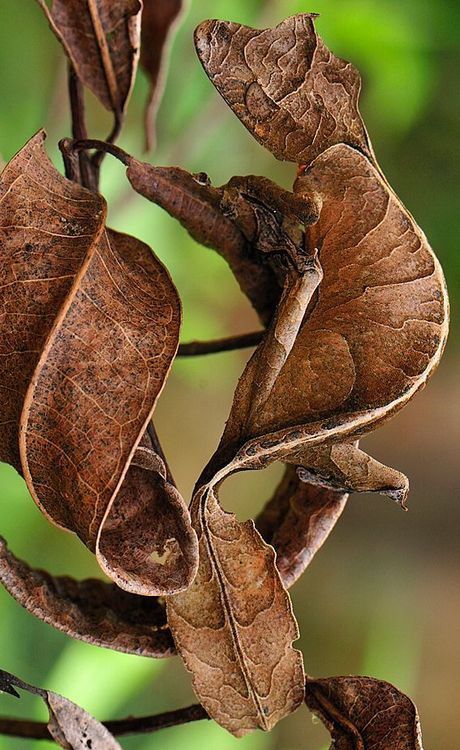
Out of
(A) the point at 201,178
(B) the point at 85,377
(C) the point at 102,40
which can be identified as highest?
(C) the point at 102,40

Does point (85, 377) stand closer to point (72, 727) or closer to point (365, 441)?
point (72, 727)

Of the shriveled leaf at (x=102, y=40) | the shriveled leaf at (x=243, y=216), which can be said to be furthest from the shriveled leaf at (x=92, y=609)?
the shriveled leaf at (x=102, y=40)

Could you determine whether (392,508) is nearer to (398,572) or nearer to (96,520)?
(398,572)

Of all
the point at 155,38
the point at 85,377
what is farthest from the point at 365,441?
the point at 85,377

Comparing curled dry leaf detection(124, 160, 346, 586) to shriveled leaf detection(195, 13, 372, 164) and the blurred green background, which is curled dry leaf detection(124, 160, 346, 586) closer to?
shriveled leaf detection(195, 13, 372, 164)

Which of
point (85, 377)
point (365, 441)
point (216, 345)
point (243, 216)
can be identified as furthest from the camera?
point (365, 441)

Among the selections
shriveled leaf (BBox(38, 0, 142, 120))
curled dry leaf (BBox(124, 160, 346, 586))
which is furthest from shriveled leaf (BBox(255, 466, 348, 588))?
shriveled leaf (BBox(38, 0, 142, 120))
